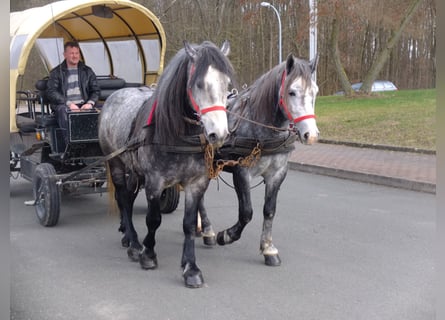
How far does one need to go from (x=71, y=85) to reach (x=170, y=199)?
194 centimetres

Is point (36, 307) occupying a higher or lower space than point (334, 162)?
higher

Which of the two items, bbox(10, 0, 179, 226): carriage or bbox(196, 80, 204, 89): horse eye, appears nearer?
bbox(196, 80, 204, 89): horse eye

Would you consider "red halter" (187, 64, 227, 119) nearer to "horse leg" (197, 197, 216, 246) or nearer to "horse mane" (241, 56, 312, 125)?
"horse mane" (241, 56, 312, 125)

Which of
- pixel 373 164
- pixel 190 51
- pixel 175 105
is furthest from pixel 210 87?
pixel 373 164

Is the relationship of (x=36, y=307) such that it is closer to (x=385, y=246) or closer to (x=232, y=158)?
(x=232, y=158)

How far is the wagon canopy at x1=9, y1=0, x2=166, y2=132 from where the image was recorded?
20.1 ft

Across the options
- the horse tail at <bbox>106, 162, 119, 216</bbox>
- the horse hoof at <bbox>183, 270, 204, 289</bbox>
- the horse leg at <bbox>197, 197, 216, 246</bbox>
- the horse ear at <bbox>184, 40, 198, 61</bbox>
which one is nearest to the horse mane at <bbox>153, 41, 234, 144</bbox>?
the horse ear at <bbox>184, 40, 198, 61</bbox>

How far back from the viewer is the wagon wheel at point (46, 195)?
5961 mm

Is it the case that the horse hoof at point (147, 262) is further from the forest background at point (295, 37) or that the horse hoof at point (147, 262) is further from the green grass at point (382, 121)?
the forest background at point (295, 37)

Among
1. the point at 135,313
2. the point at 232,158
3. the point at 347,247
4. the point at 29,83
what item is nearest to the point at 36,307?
the point at 135,313

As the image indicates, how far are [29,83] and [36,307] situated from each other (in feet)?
17.6

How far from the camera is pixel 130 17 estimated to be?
7.09m

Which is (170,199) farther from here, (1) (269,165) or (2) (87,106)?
(1) (269,165)

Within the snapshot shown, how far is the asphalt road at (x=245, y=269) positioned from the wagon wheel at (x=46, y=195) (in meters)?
0.16
